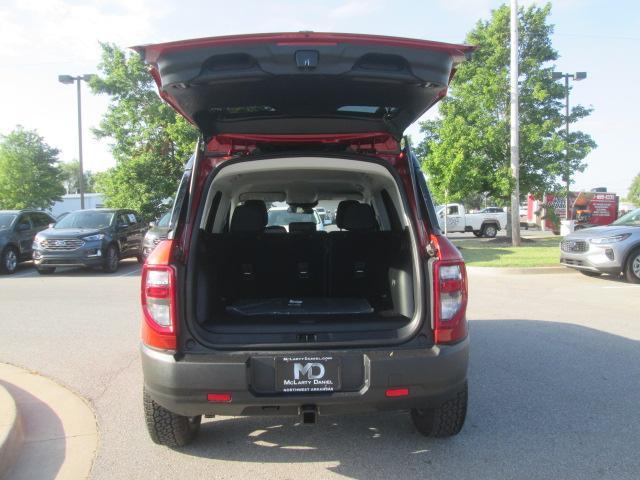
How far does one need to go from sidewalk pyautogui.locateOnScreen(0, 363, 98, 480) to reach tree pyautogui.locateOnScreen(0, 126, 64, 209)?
3530 centimetres

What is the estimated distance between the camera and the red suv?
2.88m

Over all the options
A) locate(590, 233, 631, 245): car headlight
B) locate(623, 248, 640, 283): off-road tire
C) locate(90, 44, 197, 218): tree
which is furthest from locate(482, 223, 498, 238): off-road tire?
locate(623, 248, 640, 283): off-road tire

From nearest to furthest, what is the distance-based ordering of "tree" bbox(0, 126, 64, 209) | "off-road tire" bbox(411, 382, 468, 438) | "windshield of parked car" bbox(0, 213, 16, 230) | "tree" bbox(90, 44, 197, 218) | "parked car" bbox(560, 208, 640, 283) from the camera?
"off-road tire" bbox(411, 382, 468, 438) → "parked car" bbox(560, 208, 640, 283) → "windshield of parked car" bbox(0, 213, 16, 230) → "tree" bbox(90, 44, 197, 218) → "tree" bbox(0, 126, 64, 209)

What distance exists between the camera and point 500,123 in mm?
20594

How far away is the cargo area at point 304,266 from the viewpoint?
3.16m

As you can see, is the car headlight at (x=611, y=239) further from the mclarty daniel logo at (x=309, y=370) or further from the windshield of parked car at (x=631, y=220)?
the mclarty daniel logo at (x=309, y=370)

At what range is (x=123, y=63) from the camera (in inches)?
880

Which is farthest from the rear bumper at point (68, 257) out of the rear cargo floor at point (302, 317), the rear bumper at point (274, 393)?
the rear bumper at point (274, 393)

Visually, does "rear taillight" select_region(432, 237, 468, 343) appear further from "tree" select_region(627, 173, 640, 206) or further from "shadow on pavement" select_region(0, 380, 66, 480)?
"tree" select_region(627, 173, 640, 206)

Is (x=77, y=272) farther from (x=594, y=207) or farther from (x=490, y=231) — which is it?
(x=594, y=207)

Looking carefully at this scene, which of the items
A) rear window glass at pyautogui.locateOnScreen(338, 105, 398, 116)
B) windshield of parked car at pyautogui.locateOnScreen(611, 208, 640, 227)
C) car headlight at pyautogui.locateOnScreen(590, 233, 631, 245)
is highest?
rear window glass at pyautogui.locateOnScreen(338, 105, 398, 116)

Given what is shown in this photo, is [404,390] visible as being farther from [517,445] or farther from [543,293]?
[543,293]

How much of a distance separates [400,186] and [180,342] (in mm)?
1639

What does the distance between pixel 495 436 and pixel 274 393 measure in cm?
171
